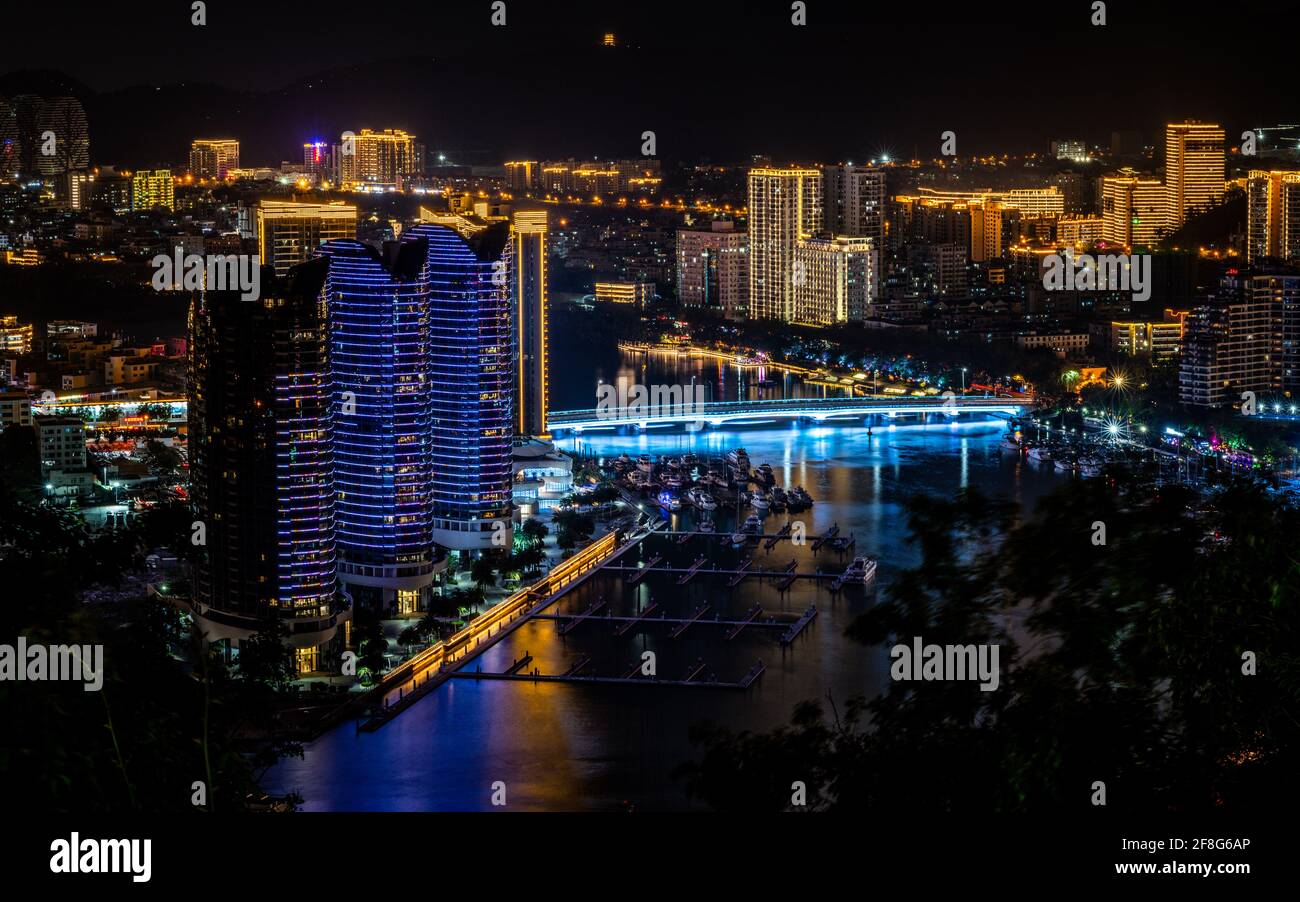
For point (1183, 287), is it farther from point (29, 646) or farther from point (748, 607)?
point (29, 646)

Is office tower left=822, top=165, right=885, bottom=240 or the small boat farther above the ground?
office tower left=822, top=165, right=885, bottom=240

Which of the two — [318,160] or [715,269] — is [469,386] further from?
[318,160]

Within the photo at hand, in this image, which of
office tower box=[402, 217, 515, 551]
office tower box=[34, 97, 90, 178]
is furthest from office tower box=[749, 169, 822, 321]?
office tower box=[402, 217, 515, 551]

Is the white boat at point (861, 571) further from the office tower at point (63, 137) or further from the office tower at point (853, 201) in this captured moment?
the office tower at point (63, 137)

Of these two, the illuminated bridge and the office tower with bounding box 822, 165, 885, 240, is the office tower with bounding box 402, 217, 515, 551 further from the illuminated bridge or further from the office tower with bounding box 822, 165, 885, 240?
the office tower with bounding box 822, 165, 885, 240

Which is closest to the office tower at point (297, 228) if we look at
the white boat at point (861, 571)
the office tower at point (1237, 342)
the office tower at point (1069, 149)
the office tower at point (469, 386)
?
the office tower at point (469, 386)
